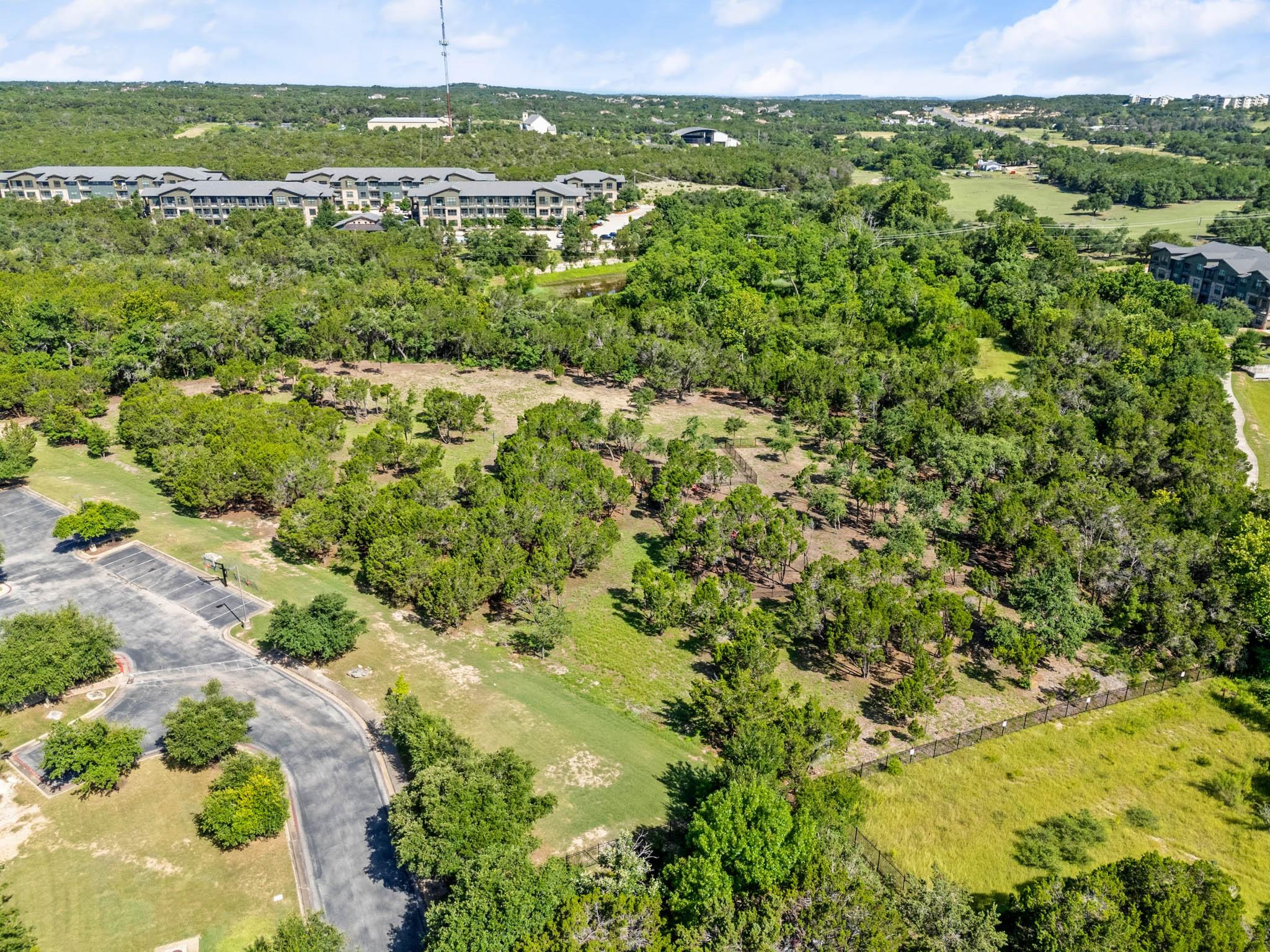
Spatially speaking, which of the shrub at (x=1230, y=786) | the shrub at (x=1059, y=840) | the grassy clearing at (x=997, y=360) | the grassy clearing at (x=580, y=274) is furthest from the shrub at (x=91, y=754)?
the grassy clearing at (x=580, y=274)

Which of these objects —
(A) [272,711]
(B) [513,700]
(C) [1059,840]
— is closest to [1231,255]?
(C) [1059,840]

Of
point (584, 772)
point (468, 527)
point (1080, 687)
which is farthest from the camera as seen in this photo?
point (468, 527)

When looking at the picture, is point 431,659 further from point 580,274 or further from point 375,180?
point 375,180

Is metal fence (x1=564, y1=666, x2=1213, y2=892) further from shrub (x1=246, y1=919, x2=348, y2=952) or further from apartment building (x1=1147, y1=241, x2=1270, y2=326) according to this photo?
apartment building (x1=1147, y1=241, x2=1270, y2=326)

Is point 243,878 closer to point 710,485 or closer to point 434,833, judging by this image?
point 434,833

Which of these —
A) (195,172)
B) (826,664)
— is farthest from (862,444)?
(195,172)

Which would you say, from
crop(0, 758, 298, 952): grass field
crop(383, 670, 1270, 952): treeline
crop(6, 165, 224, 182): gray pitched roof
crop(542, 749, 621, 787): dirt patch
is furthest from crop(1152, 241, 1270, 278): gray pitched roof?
crop(6, 165, 224, 182): gray pitched roof
